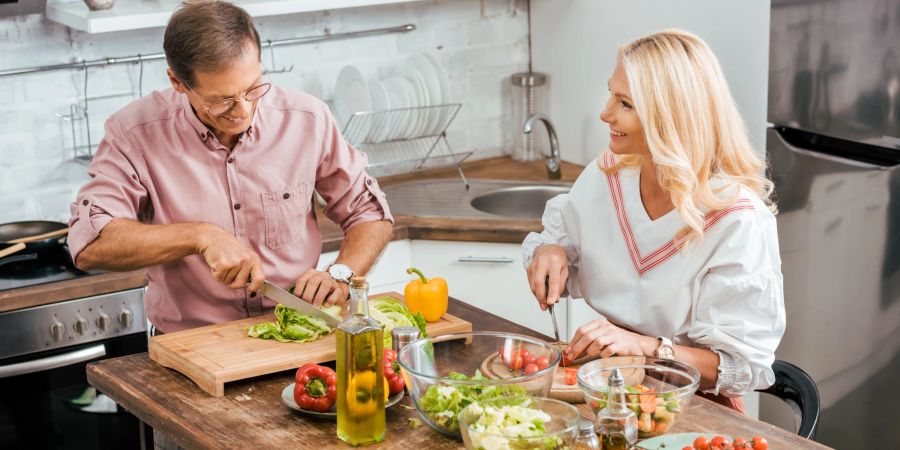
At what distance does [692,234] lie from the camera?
2307mm

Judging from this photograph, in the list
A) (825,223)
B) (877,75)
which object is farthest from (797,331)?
(877,75)

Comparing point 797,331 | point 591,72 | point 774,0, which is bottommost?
point 797,331

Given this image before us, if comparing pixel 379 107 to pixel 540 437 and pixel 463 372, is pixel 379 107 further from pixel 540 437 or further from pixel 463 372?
pixel 540 437

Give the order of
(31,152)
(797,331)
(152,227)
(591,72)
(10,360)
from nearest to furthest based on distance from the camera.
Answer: (152,227) < (10,360) < (797,331) < (31,152) < (591,72)

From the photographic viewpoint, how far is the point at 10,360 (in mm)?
3148

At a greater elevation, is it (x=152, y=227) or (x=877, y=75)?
(x=877, y=75)

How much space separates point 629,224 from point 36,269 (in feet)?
5.81

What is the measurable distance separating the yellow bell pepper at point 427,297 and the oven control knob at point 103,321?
112cm

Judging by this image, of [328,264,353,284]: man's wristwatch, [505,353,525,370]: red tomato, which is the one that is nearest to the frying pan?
[328,264,353,284]: man's wristwatch

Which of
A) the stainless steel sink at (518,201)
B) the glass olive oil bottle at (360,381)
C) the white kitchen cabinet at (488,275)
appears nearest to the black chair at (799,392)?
the glass olive oil bottle at (360,381)

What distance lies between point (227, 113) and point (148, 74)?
148 centimetres

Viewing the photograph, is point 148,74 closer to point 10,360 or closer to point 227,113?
point 10,360

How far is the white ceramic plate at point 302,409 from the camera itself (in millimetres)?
2082

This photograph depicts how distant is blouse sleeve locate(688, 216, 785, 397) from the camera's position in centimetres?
223
